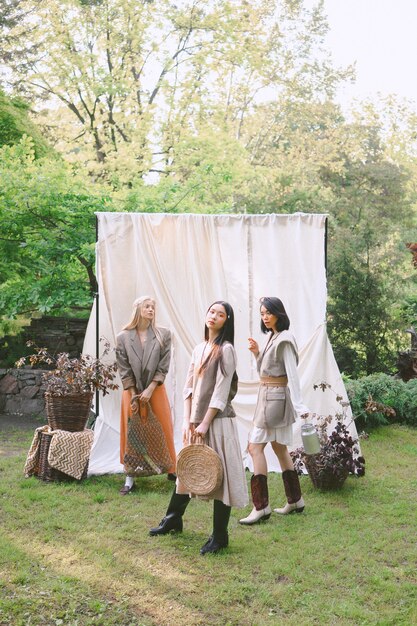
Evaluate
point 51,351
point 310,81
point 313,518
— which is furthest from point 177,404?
point 310,81

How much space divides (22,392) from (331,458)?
4435mm

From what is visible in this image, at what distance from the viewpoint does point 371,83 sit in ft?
73.3

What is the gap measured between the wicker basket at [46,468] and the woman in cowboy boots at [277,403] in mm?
1532

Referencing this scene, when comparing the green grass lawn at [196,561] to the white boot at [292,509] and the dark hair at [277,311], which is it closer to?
the white boot at [292,509]

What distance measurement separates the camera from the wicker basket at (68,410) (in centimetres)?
536

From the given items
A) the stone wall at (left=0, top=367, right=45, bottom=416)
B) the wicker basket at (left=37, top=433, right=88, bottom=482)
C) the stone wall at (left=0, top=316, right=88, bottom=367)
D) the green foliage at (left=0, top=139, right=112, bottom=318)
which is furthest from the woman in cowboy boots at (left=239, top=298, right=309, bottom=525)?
the stone wall at (left=0, top=316, right=88, bottom=367)

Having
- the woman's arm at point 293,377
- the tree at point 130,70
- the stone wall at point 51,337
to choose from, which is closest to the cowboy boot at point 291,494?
the woman's arm at point 293,377

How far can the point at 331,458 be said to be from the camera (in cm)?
505

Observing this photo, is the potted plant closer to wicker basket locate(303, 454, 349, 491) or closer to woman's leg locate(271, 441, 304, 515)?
wicker basket locate(303, 454, 349, 491)

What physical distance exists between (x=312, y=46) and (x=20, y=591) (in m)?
20.3

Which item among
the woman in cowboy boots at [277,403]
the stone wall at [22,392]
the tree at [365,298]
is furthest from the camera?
the tree at [365,298]

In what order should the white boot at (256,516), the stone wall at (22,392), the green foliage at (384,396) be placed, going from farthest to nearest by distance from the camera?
1. the stone wall at (22,392)
2. the green foliage at (384,396)
3. the white boot at (256,516)

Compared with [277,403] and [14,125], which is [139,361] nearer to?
[277,403]

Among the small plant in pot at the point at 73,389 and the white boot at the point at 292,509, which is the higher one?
the small plant in pot at the point at 73,389
